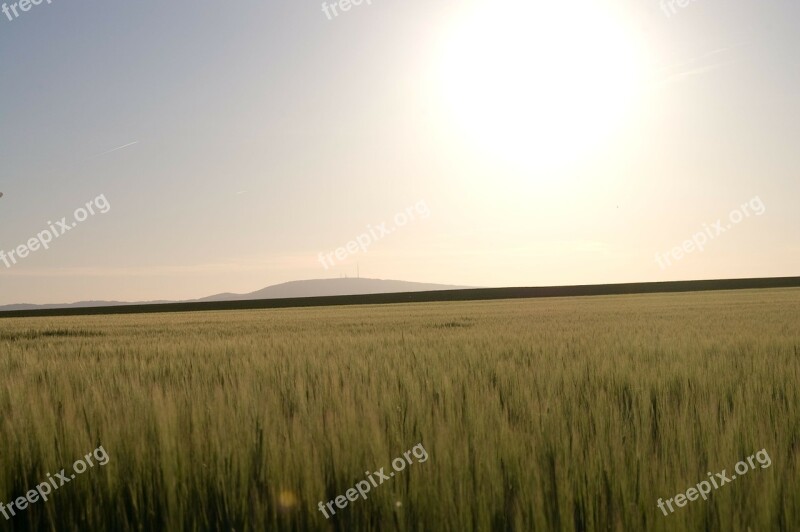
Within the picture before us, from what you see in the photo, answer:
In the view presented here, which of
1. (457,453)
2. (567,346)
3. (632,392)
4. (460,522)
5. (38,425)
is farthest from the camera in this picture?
(567,346)

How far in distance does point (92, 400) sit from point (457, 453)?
2.50m

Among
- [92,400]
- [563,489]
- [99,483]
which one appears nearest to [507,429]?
[563,489]

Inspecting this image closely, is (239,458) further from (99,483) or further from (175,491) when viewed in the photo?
(99,483)

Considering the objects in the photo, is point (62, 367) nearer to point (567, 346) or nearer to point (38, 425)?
point (38, 425)

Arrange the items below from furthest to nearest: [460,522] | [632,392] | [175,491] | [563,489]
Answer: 1. [632,392]
2. [175,491]
3. [563,489]
4. [460,522]

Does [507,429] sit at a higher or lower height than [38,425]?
lower

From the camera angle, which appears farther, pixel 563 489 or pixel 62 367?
pixel 62 367

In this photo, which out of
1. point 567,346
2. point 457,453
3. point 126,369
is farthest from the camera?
point 567,346

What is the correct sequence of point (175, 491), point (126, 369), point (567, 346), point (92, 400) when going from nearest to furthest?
point (175, 491) → point (92, 400) → point (126, 369) → point (567, 346)

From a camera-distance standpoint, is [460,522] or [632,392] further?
[632,392]

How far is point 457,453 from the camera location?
240 centimetres

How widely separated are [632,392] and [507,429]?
1.74m

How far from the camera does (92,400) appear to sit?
3824mm

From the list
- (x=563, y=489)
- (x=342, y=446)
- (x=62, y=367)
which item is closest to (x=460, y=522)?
(x=563, y=489)
